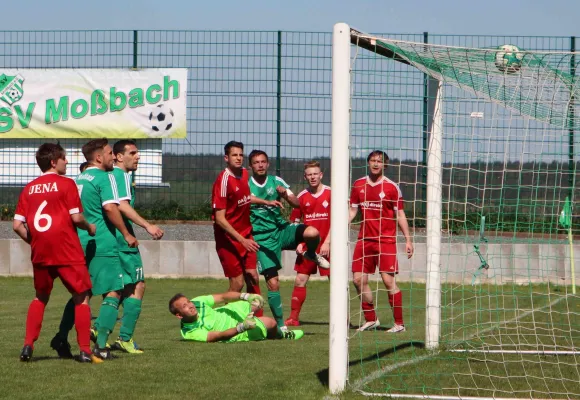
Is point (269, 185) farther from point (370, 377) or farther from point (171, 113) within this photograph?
point (171, 113)

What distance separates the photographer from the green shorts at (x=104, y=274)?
27.3ft

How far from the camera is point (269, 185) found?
35.7 ft

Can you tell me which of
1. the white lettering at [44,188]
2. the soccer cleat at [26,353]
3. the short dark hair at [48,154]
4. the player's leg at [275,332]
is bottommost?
the player's leg at [275,332]

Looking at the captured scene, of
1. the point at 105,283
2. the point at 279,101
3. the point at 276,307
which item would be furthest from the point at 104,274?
the point at 279,101

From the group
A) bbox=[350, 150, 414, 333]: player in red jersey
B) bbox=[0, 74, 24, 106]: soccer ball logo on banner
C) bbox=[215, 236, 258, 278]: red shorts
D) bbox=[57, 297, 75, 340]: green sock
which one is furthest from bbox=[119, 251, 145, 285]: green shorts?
bbox=[0, 74, 24, 106]: soccer ball logo on banner

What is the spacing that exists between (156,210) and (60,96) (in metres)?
2.85

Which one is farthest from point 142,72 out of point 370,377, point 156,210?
point 370,377

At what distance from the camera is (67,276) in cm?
777

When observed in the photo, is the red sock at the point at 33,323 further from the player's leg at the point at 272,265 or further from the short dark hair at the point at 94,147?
the player's leg at the point at 272,265

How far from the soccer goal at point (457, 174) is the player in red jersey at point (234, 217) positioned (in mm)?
1396

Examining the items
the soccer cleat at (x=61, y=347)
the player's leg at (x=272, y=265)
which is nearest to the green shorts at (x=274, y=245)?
the player's leg at (x=272, y=265)

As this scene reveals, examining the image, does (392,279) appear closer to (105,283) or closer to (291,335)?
(291,335)

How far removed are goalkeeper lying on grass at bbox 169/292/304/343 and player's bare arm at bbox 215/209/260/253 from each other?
47cm

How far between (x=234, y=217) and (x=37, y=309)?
2658mm
